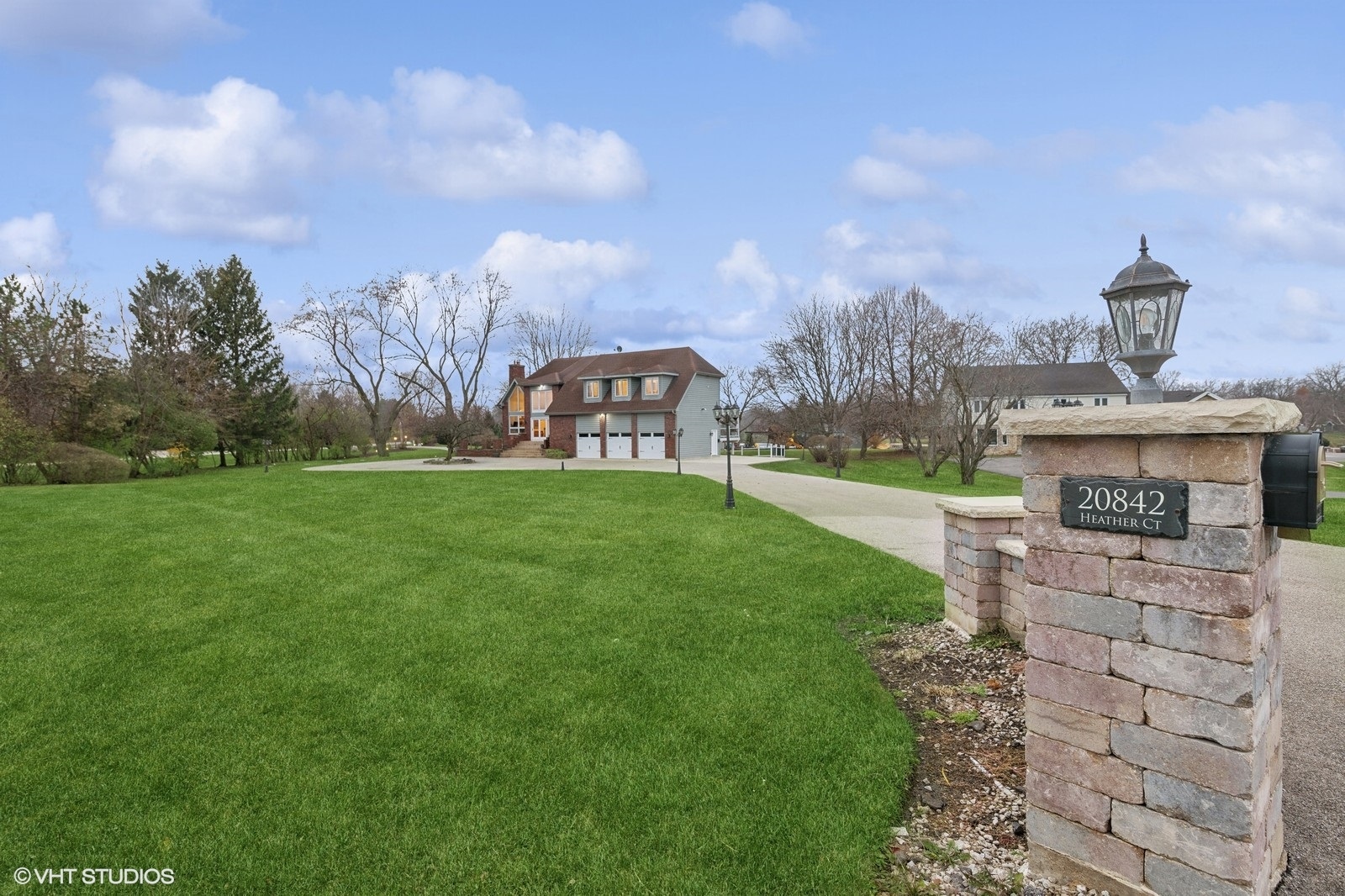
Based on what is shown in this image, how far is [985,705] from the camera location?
4.33 metres

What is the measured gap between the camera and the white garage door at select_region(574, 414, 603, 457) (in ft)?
118

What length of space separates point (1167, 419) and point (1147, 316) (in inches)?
64.6

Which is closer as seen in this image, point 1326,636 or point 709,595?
point 1326,636

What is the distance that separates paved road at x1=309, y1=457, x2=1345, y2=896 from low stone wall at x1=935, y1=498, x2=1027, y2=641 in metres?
1.69

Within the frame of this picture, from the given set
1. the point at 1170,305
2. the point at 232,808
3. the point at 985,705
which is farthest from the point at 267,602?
the point at 1170,305

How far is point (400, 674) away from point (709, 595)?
3.23 meters

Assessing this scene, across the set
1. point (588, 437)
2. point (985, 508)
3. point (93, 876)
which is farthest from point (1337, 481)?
point (93, 876)

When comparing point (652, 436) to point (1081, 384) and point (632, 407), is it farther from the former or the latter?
point (1081, 384)

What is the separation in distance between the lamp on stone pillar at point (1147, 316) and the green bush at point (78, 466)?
27.8 m

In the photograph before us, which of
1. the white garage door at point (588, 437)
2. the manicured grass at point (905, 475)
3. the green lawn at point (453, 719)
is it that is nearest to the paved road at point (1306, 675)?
the green lawn at point (453, 719)

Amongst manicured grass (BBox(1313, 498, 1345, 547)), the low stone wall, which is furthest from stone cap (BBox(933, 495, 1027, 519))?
manicured grass (BBox(1313, 498, 1345, 547))

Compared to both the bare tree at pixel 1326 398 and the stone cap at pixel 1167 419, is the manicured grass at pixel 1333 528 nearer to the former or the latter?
the stone cap at pixel 1167 419

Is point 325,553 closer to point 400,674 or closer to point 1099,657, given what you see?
point 400,674

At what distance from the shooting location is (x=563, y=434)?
37031 millimetres
